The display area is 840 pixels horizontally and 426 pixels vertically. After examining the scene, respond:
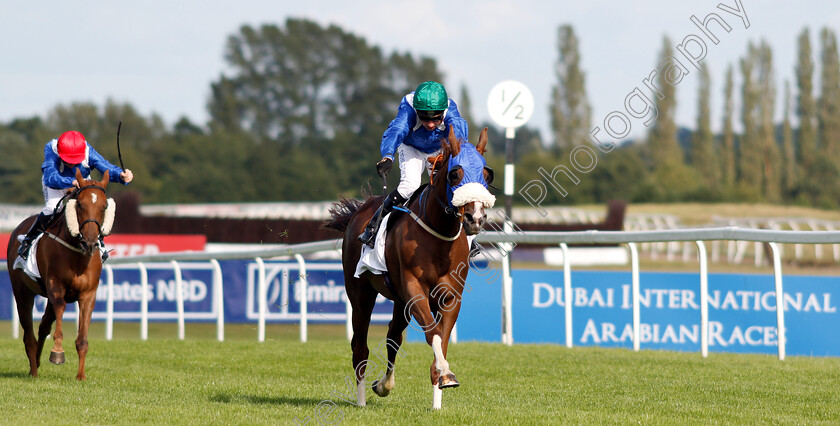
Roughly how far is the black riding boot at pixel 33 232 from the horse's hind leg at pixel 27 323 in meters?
0.50

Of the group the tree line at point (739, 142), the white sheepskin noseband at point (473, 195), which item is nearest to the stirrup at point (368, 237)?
the white sheepskin noseband at point (473, 195)

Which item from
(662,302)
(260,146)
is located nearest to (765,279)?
(662,302)

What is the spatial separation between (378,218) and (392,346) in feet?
2.57

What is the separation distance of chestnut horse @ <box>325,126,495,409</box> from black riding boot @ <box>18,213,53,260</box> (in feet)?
10.6

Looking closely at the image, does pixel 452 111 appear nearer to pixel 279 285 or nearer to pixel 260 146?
pixel 279 285

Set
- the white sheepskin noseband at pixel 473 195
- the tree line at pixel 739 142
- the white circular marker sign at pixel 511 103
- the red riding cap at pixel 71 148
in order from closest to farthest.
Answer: the white sheepskin noseband at pixel 473 195 → the red riding cap at pixel 71 148 → the white circular marker sign at pixel 511 103 → the tree line at pixel 739 142

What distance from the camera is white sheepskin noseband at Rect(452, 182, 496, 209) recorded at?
5.09 meters

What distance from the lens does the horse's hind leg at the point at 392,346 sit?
612 cm

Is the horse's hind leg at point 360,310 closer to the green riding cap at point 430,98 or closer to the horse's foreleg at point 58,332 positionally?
the green riding cap at point 430,98

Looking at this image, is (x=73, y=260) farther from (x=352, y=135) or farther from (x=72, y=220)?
(x=352, y=135)

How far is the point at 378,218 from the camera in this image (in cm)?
619

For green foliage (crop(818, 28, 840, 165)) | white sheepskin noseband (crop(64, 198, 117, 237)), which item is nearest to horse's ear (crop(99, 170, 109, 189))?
white sheepskin noseband (crop(64, 198, 117, 237))

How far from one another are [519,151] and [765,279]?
92650 millimetres

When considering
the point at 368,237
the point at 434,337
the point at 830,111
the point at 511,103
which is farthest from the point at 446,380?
the point at 830,111
